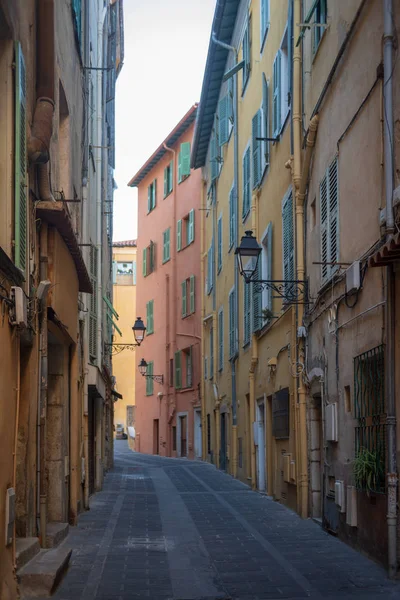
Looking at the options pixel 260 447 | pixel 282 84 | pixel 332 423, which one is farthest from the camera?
pixel 260 447

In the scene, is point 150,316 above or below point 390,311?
above

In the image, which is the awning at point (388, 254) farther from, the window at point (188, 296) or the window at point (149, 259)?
the window at point (149, 259)

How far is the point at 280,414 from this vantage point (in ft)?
51.2

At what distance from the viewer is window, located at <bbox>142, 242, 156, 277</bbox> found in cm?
4063

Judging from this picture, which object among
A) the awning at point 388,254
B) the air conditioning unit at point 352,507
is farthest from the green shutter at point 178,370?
the awning at point 388,254

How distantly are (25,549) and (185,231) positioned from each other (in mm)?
28421

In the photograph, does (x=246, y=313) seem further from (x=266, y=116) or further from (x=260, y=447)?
(x=266, y=116)

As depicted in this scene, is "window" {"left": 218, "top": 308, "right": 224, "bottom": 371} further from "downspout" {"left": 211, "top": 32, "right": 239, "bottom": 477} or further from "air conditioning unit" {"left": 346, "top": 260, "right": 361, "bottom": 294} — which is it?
"air conditioning unit" {"left": 346, "top": 260, "right": 361, "bottom": 294}

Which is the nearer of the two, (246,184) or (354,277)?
(354,277)

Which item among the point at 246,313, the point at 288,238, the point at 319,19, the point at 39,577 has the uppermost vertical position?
the point at 319,19

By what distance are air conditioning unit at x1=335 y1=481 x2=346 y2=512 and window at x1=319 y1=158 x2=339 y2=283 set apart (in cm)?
260

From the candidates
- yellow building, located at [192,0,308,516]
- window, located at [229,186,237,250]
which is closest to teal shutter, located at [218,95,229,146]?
yellow building, located at [192,0,308,516]

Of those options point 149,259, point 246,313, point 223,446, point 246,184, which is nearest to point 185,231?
point 149,259

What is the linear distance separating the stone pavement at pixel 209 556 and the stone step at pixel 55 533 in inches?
6.2
